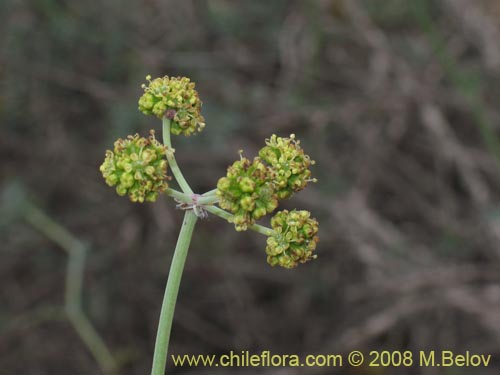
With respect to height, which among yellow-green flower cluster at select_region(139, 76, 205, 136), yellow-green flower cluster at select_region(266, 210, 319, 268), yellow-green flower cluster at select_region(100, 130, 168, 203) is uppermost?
yellow-green flower cluster at select_region(139, 76, 205, 136)

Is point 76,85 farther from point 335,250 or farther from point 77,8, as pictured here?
point 335,250

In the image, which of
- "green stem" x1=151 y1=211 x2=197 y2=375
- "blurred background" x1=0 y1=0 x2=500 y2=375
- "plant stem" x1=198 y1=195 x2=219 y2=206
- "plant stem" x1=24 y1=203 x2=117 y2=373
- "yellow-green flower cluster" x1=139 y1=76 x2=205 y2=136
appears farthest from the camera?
"blurred background" x1=0 y1=0 x2=500 y2=375

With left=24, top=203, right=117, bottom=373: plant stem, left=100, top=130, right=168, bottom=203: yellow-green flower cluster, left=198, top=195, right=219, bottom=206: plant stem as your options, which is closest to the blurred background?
left=24, top=203, right=117, bottom=373: plant stem

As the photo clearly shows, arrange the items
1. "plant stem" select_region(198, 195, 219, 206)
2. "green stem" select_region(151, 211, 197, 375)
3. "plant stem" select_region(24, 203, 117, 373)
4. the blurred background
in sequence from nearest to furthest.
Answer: "green stem" select_region(151, 211, 197, 375)
"plant stem" select_region(198, 195, 219, 206)
"plant stem" select_region(24, 203, 117, 373)
the blurred background

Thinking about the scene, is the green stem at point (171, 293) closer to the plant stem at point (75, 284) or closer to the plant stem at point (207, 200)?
the plant stem at point (207, 200)

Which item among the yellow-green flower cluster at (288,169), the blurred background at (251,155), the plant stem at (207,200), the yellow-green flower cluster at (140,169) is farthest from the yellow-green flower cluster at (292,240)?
the blurred background at (251,155)

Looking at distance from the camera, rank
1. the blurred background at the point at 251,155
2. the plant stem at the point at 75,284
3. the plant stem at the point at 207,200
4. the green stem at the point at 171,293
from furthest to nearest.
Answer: the blurred background at the point at 251,155 → the plant stem at the point at 75,284 → the plant stem at the point at 207,200 → the green stem at the point at 171,293

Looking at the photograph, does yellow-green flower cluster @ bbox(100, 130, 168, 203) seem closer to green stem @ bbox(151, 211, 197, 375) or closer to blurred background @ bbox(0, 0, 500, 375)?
green stem @ bbox(151, 211, 197, 375)
